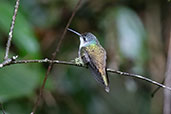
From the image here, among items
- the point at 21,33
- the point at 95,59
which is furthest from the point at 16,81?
the point at 95,59

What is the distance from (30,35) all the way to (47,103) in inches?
40.3

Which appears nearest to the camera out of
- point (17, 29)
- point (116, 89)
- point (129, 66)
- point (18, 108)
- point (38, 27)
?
point (17, 29)

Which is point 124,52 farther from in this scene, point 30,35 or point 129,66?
point 30,35

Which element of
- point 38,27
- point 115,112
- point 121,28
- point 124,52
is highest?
point 38,27

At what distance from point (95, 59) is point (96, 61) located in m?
0.03

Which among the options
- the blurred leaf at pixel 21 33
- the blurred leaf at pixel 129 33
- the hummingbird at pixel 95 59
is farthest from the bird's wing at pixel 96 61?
the blurred leaf at pixel 129 33

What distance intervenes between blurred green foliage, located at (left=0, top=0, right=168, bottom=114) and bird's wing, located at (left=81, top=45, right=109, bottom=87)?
665mm

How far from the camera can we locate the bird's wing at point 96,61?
6.15 ft

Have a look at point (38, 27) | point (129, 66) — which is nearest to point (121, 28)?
point (129, 66)

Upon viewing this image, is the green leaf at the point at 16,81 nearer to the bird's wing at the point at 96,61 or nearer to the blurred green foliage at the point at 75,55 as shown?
the blurred green foliage at the point at 75,55

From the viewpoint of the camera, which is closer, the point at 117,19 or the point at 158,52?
the point at 117,19

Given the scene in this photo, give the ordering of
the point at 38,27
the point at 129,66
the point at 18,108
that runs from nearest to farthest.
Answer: the point at 18,108 → the point at 129,66 → the point at 38,27

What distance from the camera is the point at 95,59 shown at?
2098 mm

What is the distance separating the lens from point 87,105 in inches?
142
